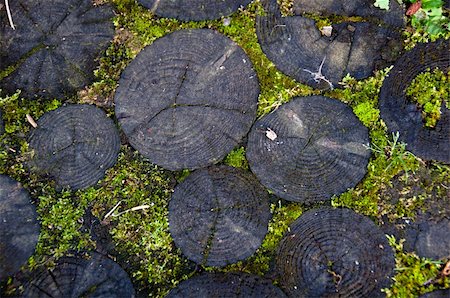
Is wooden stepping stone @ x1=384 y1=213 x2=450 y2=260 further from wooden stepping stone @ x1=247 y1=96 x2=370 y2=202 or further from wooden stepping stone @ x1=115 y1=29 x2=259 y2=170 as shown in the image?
wooden stepping stone @ x1=115 y1=29 x2=259 y2=170

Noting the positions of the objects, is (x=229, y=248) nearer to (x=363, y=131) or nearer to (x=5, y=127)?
(x=363, y=131)

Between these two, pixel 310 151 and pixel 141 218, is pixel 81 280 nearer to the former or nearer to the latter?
pixel 141 218

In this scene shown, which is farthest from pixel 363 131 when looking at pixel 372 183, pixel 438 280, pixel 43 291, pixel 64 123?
pixel 43 291

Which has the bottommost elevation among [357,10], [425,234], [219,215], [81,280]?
[425,234]

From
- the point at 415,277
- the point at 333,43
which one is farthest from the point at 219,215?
the point at 333,43

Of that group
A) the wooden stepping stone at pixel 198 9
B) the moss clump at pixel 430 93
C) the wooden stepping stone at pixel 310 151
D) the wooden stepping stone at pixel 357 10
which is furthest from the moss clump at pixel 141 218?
the moss clump at pixel 430 93

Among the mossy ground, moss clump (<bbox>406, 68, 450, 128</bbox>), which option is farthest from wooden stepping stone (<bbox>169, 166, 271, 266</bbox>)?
moss clump (<bbox>406, 68, 450, 128</bbox>)
